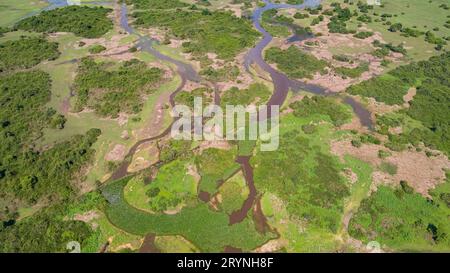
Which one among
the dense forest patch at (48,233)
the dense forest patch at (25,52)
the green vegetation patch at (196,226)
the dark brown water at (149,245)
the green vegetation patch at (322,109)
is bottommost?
the dark brown water at (149,245)

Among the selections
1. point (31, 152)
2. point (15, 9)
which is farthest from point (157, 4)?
point (31, 152)

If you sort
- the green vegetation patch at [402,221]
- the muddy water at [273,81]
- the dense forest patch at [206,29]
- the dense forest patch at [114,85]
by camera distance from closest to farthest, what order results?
1. the green vegetation patch at [402,221]
2. the muddy water at [273,81]
3. the dense forest patch at [114,85]
4. the dense forest patch at [206,29]

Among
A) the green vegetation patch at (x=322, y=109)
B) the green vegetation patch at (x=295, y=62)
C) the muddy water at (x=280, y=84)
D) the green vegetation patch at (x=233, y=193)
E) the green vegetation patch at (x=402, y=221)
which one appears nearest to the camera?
the green vegetation patch at (x=402, y=221)

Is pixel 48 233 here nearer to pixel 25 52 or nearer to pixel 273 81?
pixel 273 81

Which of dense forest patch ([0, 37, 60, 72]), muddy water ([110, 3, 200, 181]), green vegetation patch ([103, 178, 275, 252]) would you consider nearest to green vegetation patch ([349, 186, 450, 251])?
green vegetation patch ([103, 178, 275, 252])

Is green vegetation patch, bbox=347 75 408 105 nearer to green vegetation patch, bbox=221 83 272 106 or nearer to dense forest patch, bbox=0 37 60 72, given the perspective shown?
green vegetation patch, bbox=221 83 272 106

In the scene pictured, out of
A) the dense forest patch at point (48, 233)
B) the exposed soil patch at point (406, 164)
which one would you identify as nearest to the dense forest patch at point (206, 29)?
the exposed soil patch at point (406, 164)

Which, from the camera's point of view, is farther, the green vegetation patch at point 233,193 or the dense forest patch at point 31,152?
the dense forest patch at point 31,152

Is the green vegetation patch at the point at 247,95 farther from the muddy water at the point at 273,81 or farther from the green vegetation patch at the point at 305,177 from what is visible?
the green vegetation patch at the point at 305,177
